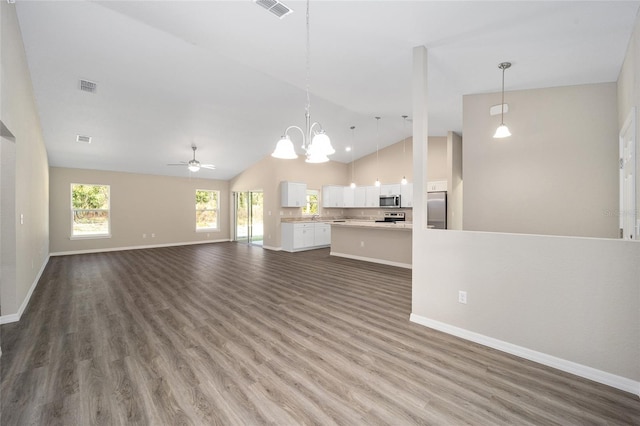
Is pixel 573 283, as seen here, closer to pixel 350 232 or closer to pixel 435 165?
pixel 350 232

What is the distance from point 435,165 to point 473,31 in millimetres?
5510

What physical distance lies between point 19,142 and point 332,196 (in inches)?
299

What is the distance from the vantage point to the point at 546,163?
3.72 m

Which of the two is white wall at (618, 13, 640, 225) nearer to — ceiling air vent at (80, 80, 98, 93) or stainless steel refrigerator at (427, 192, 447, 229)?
stainless steel refrigerator at (427, 192, 447, 229)

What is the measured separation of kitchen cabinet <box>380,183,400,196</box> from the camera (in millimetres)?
8466

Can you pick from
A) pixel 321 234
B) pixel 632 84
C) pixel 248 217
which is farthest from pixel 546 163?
pixel 248 217

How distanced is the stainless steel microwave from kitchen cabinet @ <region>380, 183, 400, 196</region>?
0.13 m

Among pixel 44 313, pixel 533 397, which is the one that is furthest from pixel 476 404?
pixel 44 313

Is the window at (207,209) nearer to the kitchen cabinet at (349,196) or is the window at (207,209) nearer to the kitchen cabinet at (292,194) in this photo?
the kitchen cabinet at (292,194)

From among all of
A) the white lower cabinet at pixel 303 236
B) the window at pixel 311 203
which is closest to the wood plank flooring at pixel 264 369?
the white lower cabinet at pixel 303 236

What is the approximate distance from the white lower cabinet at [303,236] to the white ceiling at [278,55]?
339 centimetres

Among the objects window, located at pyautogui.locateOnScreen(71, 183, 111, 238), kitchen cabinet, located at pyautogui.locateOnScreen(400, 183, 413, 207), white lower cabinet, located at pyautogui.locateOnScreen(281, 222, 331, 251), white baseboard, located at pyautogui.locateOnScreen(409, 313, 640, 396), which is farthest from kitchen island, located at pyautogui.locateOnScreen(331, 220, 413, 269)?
window, located at pyautogui.locateOnScreen(71, 183, 111, 238)

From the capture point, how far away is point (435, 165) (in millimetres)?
7746

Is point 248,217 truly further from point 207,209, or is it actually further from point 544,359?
Answer: point 544,359
